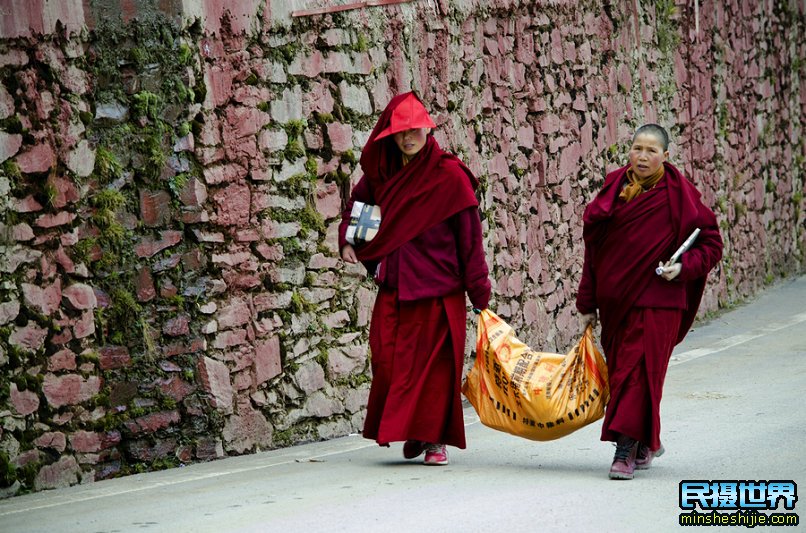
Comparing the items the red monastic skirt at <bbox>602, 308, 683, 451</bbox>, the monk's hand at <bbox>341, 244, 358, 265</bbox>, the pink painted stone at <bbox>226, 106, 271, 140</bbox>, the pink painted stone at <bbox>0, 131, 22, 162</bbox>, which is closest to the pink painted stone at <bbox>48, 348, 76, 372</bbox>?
the pink painted stone at <bbox>0, 131, 22, 162</bbox>

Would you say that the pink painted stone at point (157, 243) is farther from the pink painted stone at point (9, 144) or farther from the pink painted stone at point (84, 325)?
the pink painted stone at point (9, 144)

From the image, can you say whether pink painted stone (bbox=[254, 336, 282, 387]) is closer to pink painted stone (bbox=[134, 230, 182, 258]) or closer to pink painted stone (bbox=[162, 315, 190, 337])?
pink painted stone (bbox=[162, 315, 190, 337])

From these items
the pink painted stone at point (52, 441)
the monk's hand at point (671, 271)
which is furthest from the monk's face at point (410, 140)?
the pink painted stone at point (52, 441)

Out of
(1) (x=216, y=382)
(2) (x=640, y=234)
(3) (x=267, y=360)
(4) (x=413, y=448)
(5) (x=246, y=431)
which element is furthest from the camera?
(3) (x=267, y=360)

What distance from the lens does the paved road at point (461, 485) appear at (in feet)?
17.2

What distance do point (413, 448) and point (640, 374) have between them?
1211 mm

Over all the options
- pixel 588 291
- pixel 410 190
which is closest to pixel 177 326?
pixel 410 190

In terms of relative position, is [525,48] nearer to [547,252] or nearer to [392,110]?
[547,252]

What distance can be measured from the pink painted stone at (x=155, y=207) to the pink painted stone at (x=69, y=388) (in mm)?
829

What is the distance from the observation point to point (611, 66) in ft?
38.5

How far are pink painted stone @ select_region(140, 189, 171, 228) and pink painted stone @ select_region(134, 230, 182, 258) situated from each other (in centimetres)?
6

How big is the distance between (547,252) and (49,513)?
18.5ft

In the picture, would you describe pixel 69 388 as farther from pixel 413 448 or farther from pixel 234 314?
pixel 413 448

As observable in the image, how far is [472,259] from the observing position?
6668 mm
